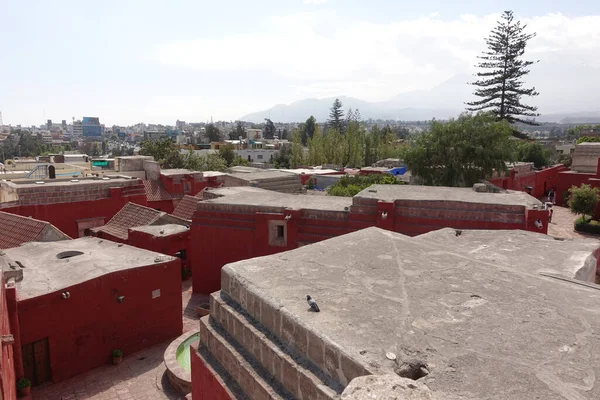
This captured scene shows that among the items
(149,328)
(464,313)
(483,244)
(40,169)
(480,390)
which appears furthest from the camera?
(40,169)

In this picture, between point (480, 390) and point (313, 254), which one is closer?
point (480, 390)

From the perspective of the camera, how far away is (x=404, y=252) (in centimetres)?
584

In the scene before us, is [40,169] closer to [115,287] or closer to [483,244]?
[115,287]

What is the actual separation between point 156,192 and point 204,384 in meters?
22.4

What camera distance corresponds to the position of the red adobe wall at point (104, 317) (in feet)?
34.0

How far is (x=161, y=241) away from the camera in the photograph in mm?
16484

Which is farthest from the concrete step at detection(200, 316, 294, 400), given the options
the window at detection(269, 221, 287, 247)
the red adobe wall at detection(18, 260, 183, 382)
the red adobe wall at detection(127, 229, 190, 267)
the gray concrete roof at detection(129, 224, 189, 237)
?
the gray concrete roof at detection(129, 224, 189, 237)

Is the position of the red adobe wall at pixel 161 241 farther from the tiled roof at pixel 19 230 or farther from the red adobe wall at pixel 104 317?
the red adobe wall at pixel 104 317

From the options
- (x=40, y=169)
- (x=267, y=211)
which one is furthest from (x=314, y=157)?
(x=267, y=211)

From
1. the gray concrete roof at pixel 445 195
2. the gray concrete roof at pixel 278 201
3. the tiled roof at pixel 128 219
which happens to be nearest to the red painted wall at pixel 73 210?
the tiled roof at pixel 128 219

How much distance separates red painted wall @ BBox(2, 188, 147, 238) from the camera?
18.1 meters

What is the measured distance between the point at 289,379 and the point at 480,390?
1.66 meters

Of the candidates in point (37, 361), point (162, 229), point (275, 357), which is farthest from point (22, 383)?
point (275, 357)

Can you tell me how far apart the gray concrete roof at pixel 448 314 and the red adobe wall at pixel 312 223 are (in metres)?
6.10
